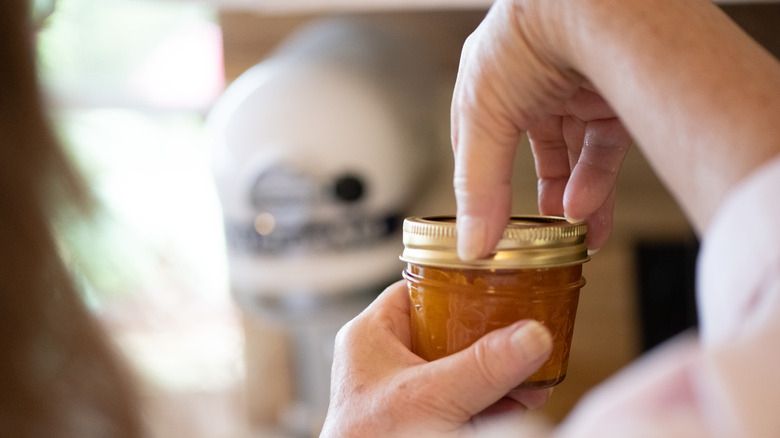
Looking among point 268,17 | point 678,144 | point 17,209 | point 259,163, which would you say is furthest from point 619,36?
point 268,17

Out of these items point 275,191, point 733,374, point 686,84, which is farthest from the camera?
point 275,191

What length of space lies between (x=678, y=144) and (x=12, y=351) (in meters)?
0.37

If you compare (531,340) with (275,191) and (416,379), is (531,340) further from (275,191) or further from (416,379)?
(275,191)

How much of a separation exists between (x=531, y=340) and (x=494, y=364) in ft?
0.08

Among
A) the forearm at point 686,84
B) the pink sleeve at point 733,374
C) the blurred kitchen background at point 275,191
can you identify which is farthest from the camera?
the blurred kitchen background at point 275,191

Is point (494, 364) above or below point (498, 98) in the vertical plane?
below

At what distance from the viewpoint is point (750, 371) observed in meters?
0.24

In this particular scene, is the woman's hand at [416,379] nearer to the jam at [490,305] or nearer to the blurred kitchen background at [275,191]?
the jam at [490,305]

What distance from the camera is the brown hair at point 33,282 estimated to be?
0.41 meters

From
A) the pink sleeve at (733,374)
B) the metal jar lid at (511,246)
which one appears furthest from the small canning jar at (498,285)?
the pink sleeve at (733,374)

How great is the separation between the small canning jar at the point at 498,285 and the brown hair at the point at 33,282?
8.0 inches

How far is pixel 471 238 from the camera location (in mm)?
429

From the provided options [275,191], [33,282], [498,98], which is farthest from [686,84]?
[275,191]

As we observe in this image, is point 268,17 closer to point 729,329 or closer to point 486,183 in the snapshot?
point 486,183
